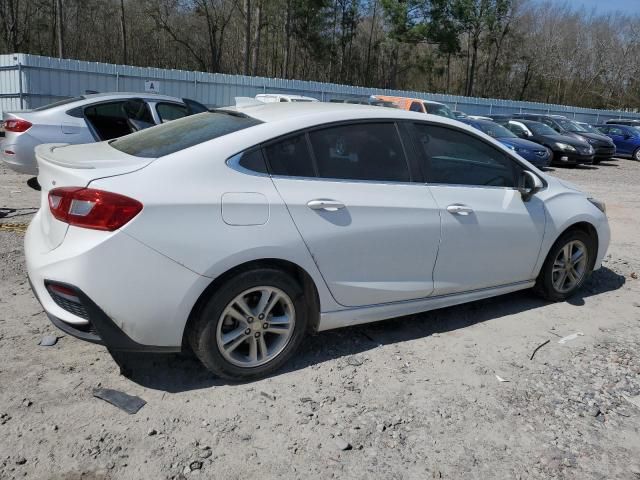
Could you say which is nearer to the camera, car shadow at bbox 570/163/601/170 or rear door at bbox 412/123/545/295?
rear door at bbox 412/123/545/295

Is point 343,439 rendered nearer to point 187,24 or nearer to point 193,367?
point 193,367

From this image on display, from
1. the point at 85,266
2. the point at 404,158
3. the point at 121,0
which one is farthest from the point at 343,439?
the point at 121,0

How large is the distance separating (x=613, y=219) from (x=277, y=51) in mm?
44689

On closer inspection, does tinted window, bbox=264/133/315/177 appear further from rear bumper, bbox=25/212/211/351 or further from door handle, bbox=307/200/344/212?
rear bumper, bbox=25/212/211/351

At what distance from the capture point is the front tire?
3.09 m

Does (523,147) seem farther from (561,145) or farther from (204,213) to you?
(204,213)

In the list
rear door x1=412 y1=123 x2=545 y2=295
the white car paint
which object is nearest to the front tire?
the white car paint

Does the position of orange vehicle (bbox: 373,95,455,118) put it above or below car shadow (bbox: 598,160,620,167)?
above

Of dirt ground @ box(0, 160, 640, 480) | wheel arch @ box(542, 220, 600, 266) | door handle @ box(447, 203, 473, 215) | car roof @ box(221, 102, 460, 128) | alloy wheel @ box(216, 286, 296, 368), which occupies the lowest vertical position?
dirt ground @ box(0, 160, 640, 480)

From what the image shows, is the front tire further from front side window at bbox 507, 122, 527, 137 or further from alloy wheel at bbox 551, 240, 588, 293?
front side window at bbox 507, 122, 527, 137

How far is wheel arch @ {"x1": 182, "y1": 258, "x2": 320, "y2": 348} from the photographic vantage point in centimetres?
306

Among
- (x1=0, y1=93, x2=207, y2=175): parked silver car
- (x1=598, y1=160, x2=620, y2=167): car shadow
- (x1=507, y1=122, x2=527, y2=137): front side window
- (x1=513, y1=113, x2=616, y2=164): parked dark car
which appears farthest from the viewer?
(x1=598, y1=160, x2=620, y2=167): car shadow

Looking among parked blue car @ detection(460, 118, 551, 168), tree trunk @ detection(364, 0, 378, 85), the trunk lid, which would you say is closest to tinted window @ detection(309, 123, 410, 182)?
the trunk lid

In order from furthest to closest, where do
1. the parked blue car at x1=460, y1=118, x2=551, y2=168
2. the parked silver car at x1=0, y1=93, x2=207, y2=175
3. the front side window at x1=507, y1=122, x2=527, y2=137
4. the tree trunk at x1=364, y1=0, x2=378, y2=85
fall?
the tree trunk at x1=364, y1=0, x2=378, y2=85, the front side window at x1=507, y1=122, x2=527, y2=137, the parked blue car at x1=460, y1=118, x2=551, y2=168, the parked silver car at x1=0, y1=93, x2=207, y2=175
